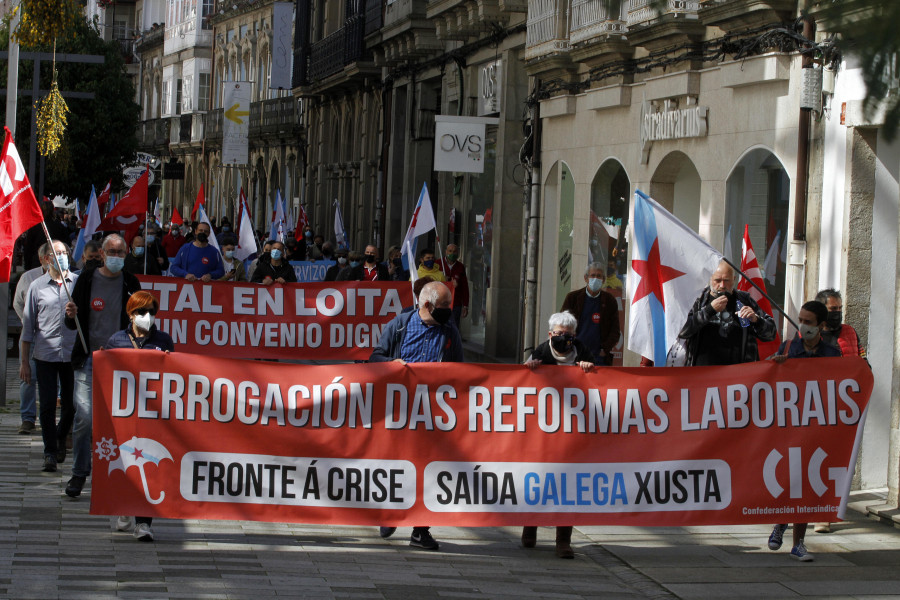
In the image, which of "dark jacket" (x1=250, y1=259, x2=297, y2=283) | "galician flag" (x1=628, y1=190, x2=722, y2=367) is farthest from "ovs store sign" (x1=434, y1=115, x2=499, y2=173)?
"galician flag" (x1=628, y1=190, x2=722, y2=367)

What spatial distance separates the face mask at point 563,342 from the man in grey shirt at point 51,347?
3754 mm

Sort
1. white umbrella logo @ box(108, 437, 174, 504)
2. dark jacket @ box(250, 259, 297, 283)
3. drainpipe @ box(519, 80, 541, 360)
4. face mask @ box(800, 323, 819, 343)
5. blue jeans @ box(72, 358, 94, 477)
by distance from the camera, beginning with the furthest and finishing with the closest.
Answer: drainpipe @ box(519, 80, 541, 360)
dark jacket @ box(250, 259, 297, 283)
blue jeans @ box(72, 358, 94, 477)
face mask @ box(800, 323, 819, 343)
white umbrella logo @ box(108, 437, 174, 504)

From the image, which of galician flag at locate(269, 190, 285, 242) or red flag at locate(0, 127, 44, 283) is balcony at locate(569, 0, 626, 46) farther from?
galician flag at locate(269, 190, 285, 242)

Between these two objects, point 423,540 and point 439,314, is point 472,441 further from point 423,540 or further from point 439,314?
point 439,314

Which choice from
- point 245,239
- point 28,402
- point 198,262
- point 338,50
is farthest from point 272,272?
point 338,50

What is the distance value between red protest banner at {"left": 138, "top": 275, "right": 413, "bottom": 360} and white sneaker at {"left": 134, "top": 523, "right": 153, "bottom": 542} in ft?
23.2

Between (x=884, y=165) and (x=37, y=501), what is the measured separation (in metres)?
6.77

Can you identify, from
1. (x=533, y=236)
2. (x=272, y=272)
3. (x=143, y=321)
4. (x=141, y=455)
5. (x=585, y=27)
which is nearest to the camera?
(x=141, y=455)

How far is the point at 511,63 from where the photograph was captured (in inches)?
862

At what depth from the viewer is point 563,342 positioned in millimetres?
8391

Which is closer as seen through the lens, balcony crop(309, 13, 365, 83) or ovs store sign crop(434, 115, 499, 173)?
ovs store sign crop(434, 115, 499, 173)

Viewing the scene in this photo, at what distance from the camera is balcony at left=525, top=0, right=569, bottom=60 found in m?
18.3

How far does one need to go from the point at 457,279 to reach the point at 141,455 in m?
13.0

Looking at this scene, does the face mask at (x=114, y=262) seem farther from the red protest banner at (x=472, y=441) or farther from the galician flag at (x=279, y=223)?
the galician flag at (x=279, y=223)
